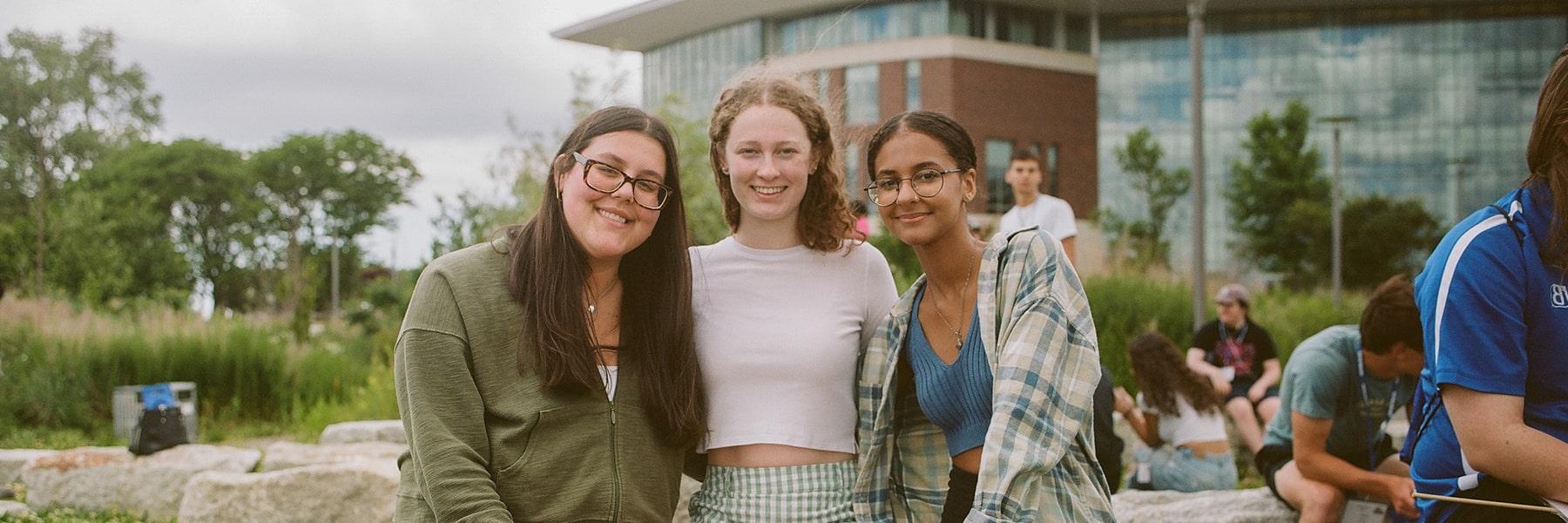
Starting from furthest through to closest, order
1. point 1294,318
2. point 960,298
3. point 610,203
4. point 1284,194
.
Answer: point 1284,194 → point 1294,318 → point 960,298 → point 610,203

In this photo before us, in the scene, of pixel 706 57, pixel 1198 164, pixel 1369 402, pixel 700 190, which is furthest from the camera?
pixel 706 57

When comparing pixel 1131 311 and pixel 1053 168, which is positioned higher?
pixel 1053 168

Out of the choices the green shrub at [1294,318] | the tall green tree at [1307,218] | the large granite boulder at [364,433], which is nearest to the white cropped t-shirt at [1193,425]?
the large granite boulder at [364,433]

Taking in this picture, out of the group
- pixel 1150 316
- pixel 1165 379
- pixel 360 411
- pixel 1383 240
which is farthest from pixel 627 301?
pixel 1383 240

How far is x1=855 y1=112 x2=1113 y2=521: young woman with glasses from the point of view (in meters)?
2.69

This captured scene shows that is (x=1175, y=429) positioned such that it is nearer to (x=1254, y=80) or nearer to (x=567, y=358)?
(x=567, y=358)

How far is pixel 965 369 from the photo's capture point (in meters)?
2.90

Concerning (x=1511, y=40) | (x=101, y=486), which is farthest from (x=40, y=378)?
(x=1511, y=40)

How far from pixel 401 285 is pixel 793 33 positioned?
88.0 ft

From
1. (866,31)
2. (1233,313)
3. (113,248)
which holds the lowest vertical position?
(1233,313)

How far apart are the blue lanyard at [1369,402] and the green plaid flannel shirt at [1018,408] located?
205 cm

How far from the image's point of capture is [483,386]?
8.92ft

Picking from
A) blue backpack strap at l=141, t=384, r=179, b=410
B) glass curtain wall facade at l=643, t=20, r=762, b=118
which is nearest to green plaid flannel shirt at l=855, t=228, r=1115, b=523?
blue backpack strap at l=141, t=384, r=179, b=410

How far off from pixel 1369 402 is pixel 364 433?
25.2ft
